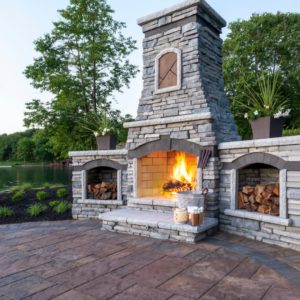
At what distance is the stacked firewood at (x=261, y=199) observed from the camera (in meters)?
4.66

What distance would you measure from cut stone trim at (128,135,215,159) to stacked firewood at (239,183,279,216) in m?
1.01

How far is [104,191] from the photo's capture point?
6.90 metres

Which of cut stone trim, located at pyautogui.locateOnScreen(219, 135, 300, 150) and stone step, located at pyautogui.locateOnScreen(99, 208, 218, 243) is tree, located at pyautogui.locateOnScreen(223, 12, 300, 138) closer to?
cut stone trim, located at pyautogui.locateOnScreen(219, 135, 300, 150)

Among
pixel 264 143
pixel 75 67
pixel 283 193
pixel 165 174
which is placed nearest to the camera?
pixel 283 193

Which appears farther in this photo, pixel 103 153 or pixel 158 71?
pixel 103 153

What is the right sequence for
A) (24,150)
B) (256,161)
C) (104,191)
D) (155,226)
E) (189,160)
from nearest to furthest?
(256,161)
(155,226)
(189,160)
(104,191)
(24,150)

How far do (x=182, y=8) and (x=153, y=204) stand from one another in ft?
13.7

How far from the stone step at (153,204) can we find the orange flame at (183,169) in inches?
36.3

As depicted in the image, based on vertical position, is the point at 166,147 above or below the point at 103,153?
above

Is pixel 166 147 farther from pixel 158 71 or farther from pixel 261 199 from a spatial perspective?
pixel 261 199

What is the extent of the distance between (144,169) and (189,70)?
2.42m

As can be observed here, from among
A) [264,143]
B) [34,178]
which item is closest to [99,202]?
[264,143]

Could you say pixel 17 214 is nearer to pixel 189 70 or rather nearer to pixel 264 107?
pixel 189 70

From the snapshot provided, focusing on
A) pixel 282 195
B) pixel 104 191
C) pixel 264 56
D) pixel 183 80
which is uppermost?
pixel 264 56
